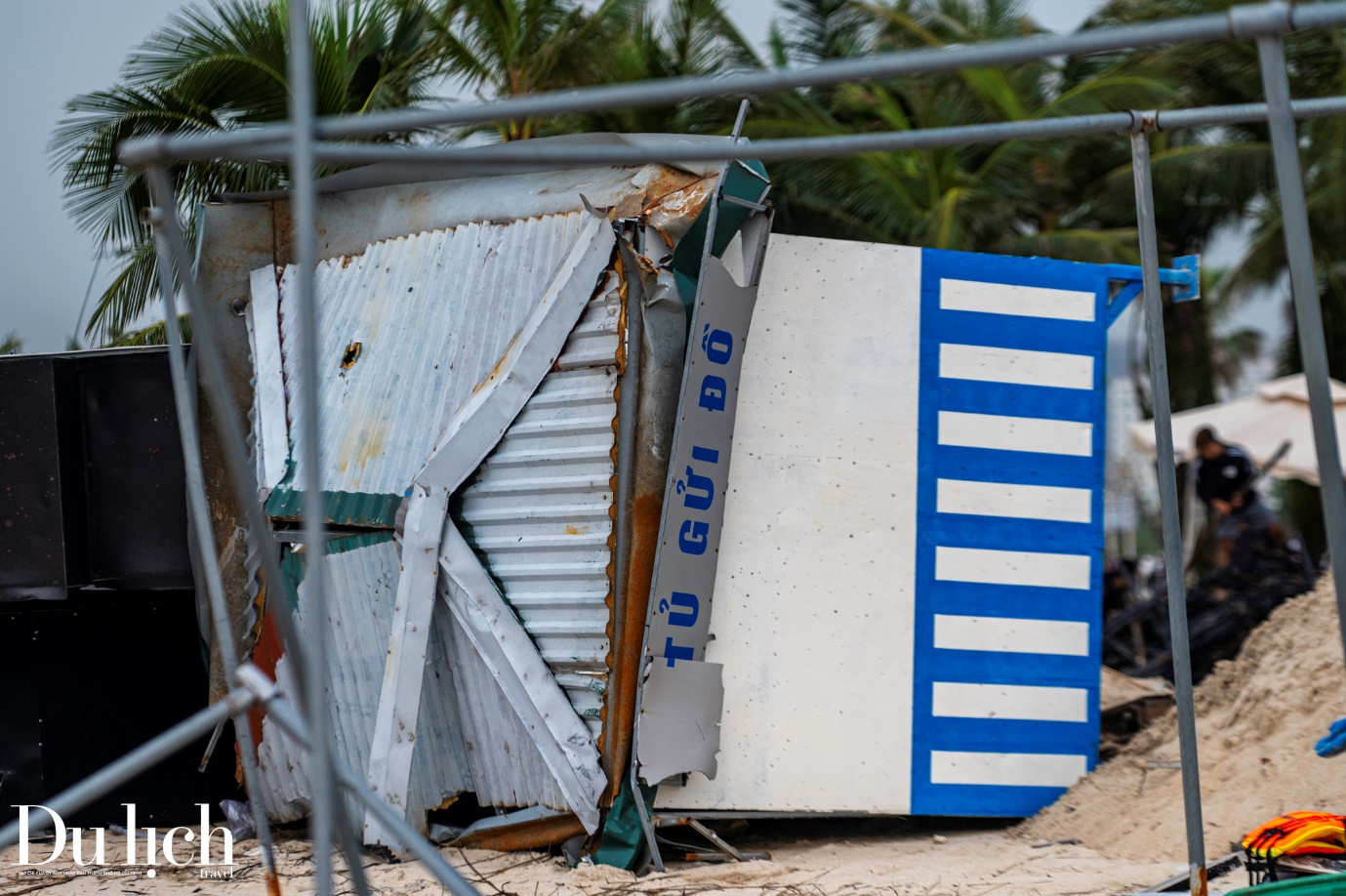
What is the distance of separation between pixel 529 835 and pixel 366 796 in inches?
113

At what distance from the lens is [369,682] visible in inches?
218

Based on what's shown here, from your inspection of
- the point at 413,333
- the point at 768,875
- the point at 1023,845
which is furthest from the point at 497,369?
the point at 1023,845

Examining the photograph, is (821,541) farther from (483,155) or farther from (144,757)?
(144,757)

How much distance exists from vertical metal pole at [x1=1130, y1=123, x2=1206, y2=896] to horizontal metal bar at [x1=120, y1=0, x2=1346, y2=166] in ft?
3.89

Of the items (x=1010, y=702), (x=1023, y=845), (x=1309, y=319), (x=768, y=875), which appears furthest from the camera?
(x=1010, y=702)

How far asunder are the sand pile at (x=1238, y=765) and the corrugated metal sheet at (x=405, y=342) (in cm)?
339

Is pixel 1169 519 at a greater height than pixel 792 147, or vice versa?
pixel 792 147

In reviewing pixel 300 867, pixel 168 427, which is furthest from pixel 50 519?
pixel 300 867

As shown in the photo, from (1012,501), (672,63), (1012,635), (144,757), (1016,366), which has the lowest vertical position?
(1012,635)

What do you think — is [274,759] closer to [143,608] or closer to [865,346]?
[143,608]

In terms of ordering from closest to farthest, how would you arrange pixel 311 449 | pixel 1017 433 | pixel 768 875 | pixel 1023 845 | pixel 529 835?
pixel 311 449 → pixel 768 875 → pixel 529 835 → pixel 1023 845 → pixel 1017 433

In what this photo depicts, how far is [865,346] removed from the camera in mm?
5832

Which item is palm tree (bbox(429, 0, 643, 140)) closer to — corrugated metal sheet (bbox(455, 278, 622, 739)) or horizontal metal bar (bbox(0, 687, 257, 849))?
corrugated metal sheet (bbox(455, 278, 622, 739))

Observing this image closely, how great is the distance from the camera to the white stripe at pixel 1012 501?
5855mm
